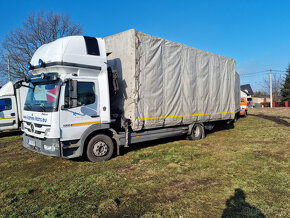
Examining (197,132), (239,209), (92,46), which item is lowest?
(239,209)

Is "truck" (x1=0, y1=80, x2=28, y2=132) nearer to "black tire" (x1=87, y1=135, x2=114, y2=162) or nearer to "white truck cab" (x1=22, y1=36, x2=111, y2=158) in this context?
"white truck cab" (x1=22, y1=36, x2=111, y2=158)

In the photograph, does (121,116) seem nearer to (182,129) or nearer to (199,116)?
(182,129)

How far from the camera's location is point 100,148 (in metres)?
6.36

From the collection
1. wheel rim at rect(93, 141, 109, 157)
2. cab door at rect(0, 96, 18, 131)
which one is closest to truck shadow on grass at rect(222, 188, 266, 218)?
wheel rim at rect(93, 141, 109, 157)

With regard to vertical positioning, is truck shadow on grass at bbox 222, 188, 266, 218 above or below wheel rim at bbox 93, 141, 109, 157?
below

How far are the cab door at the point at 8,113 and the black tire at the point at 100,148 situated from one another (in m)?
7.76

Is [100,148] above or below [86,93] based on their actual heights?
below

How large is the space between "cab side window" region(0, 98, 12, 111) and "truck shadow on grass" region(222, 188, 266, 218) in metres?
11.7

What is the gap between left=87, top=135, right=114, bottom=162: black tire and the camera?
6152mm

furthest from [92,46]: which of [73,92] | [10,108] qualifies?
[10,108]

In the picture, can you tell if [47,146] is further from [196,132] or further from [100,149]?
[196,132]

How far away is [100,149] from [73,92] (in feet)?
6.32

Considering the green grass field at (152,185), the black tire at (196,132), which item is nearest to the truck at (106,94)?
the black tire at (196,132)

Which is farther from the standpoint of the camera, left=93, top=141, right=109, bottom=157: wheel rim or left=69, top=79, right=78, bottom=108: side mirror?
left=93, top=141, right=109, bottom=157: wheel rim
